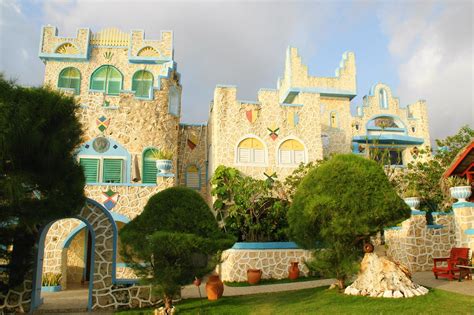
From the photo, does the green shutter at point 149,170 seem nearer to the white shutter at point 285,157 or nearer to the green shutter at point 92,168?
the green shutter at point 92,168

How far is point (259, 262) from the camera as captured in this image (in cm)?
1585

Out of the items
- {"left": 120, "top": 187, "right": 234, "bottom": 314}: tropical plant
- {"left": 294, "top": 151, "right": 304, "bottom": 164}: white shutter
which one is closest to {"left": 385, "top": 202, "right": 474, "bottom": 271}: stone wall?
{"left": 294, "top": 151, "right": 304, "bottom": 164}: white shutter

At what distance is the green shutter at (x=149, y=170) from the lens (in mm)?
18361

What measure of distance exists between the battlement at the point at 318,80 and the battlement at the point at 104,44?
730 cm

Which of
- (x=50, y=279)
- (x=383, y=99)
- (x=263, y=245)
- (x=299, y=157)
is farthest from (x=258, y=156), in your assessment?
(x=383, y=99)

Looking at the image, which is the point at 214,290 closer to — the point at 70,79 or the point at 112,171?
the point at 112,171

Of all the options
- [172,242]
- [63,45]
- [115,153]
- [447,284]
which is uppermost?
[63,45]

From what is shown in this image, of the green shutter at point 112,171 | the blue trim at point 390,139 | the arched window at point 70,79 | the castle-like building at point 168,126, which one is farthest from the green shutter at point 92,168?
the blue trim at point 390,139

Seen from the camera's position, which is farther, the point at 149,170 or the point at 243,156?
the point at 243,156

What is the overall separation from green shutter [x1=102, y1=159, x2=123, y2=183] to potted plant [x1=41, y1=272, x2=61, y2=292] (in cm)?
460

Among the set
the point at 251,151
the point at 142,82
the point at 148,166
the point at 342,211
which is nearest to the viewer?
the point at 342,211

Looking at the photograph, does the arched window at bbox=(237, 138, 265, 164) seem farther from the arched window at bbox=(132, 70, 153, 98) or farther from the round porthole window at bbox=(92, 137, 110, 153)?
the arched window at bbox=(132, 70, 153, 98)

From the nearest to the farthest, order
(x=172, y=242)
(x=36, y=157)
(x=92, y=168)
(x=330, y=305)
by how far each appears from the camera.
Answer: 1. (x=36, y=157)
2. (x=172, y=242)
3. (x=330, y=305)
4. (x=92, y=168)

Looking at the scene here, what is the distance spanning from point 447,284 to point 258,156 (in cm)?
1007
